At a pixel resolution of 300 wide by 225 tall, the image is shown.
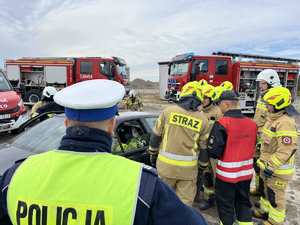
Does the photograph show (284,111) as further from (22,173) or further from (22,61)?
(22,61)

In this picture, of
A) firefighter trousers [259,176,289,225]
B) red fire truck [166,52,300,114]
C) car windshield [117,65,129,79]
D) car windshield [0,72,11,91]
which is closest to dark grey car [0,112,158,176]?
firefighter trousers [259,176,289,225]

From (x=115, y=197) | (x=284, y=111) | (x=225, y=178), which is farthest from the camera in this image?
(x=284, y=111)

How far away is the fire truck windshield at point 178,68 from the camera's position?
14.2m

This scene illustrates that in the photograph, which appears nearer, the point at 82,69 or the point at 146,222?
the point at 146,222

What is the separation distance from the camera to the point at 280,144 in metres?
3.26

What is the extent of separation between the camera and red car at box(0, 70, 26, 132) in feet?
25.0

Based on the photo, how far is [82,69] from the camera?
15.8 metres

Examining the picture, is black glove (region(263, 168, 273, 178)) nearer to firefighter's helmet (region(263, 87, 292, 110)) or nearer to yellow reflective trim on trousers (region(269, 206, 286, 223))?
yellow reflective trim on trousers (region(269, 206, 286, 223))

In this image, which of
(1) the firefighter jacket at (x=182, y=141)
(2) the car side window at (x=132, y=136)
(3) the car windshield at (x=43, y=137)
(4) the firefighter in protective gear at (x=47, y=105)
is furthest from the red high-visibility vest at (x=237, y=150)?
(4) the firefighter in protective gear at (x=47, y=105)

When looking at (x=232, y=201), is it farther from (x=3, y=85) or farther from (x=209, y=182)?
(x=3, y=85)

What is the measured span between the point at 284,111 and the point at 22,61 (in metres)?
16.2

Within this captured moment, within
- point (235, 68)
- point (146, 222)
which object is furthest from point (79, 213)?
point (235, 68)

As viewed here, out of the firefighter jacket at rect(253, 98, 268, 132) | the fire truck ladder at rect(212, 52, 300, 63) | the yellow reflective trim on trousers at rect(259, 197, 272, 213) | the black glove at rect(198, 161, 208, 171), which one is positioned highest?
the fire truck ladder at rect(212, 52, 300, 63)

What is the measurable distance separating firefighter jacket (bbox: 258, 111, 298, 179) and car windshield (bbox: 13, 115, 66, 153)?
8.22 ft
